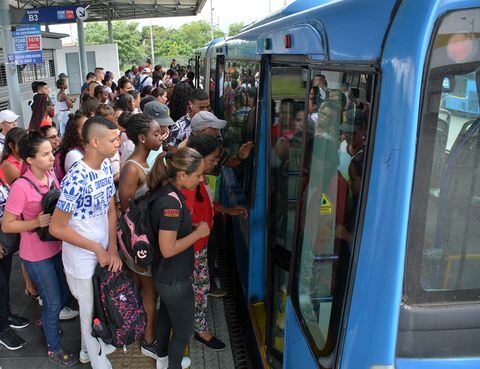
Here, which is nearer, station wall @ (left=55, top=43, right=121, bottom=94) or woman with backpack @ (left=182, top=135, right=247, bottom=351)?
woman with backpack @ (left=182, top=135, right=247, bottom=351)

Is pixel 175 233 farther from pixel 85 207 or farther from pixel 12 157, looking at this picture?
pixel 12 157

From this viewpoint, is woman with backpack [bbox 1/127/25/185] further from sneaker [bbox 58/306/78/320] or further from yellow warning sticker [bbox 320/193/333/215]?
yellow warning sticker [bbox 320/193/333/215]

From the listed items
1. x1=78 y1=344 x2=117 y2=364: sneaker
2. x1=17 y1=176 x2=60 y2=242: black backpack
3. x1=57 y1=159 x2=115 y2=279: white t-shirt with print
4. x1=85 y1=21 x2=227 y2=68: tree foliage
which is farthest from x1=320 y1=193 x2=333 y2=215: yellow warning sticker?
x1=85 y1=21 x2=227 y2=68: tree foliage

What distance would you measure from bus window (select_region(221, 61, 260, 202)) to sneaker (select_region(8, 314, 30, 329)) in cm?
216

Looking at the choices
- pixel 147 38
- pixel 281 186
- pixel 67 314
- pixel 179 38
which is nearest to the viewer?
pixel 281 186

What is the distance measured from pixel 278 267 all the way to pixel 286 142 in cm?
82

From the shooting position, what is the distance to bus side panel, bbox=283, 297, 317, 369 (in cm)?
202

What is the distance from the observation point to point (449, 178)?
1.51 metres

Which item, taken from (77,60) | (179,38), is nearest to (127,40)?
(179,38)

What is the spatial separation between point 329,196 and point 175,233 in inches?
42.8

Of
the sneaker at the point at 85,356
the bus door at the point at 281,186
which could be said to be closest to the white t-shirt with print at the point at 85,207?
the sneaker at the point at 85,356

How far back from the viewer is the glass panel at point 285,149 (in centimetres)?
294

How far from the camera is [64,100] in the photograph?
31.5 feet

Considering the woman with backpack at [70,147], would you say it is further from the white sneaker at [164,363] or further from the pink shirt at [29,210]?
the white sneaker at [164,363]
